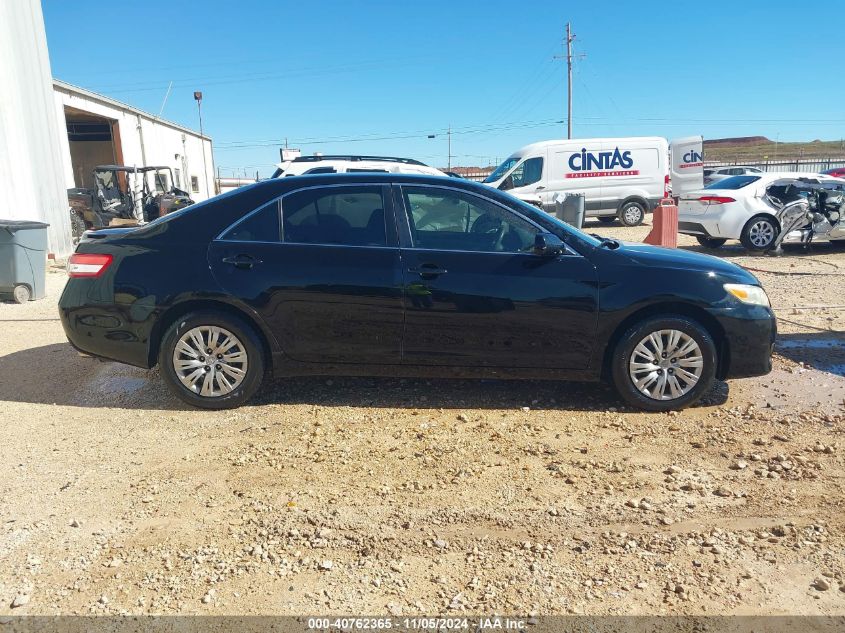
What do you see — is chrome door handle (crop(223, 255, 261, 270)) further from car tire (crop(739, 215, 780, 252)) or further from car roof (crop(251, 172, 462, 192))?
car tire (crop(739, 215, 780, 252))

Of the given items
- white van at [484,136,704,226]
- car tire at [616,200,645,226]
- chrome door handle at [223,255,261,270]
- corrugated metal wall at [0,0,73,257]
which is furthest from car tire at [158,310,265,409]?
car tire at [616,200,645,226]

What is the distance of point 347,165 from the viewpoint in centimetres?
1284

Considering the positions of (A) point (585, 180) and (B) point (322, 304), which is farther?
(A) point (585, 180)

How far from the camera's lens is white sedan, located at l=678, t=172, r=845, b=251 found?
466 inches

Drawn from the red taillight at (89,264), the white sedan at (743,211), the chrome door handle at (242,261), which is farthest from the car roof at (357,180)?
the white sedan at (743,211)

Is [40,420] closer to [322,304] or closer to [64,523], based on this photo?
[64,523]

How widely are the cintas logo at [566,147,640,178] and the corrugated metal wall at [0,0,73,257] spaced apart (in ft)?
41.1

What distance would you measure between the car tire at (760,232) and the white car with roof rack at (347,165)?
19.5 ft

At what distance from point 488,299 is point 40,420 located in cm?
322

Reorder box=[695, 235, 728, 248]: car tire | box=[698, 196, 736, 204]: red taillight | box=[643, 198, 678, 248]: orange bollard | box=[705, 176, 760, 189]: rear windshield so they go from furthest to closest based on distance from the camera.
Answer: box=[695, 235, 728, 248]: car tire
box=[705, 176, 760, 189]: rear windshield
box=[698, 196, 736, 204]: red taillight
box=[643, 198, 678, 248]: orange bollard

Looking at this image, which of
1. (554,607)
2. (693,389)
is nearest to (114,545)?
(554,607)

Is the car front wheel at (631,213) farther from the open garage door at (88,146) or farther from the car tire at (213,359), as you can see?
the open garage door at (88,146)

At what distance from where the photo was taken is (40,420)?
4.40 metres

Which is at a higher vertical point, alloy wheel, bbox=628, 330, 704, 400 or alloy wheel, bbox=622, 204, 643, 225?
alloy wheel, bbox=622, 204, 643, 225
